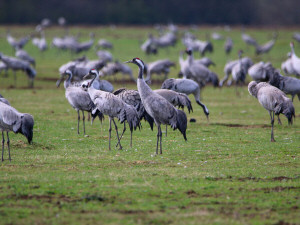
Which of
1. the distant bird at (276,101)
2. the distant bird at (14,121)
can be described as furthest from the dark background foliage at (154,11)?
the distant bird at (14,121)

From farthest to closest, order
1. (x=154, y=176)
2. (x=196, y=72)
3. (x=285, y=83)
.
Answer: (x=196, y=72) < (x=285, y=83) < (x=154, y=176)

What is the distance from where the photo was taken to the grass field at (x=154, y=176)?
6.30 meters

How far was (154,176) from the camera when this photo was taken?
8117mm

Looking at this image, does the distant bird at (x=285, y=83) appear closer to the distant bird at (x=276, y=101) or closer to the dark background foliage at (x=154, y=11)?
the distant bird at (x=276, y=101)

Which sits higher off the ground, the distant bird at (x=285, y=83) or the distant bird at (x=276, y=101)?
the distant bird at (x=285, y=83)

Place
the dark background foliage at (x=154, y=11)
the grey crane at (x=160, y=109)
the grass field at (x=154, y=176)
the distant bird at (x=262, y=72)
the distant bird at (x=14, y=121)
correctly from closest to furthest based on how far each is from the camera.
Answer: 1. the grass field at (x=154, y=176)
2. the distant bird at (x=14, y=121)
3. the grey crane at (x=160, y=109)
4. the distant bird at (x=262, y=72)
5. the dark background foliage at (x=154, y=11)

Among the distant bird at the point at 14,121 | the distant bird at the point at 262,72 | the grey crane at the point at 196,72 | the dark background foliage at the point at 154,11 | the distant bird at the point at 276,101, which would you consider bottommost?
the distant bird at the point at 14,121

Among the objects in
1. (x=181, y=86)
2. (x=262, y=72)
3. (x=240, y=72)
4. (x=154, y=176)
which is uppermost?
(x=240, y=72)

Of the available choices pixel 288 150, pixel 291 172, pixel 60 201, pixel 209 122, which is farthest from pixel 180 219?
pixel 209 122

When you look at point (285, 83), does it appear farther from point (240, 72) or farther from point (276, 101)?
point (240, 72)

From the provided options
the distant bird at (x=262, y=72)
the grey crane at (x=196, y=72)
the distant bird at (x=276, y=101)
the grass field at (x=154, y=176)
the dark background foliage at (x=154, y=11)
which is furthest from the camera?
the dark background foliage at (x=154, y=11)

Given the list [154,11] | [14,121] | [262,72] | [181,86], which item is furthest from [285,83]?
[154,11]

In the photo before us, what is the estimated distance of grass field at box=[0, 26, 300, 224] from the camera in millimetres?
6297

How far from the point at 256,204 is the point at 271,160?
9.81ft
